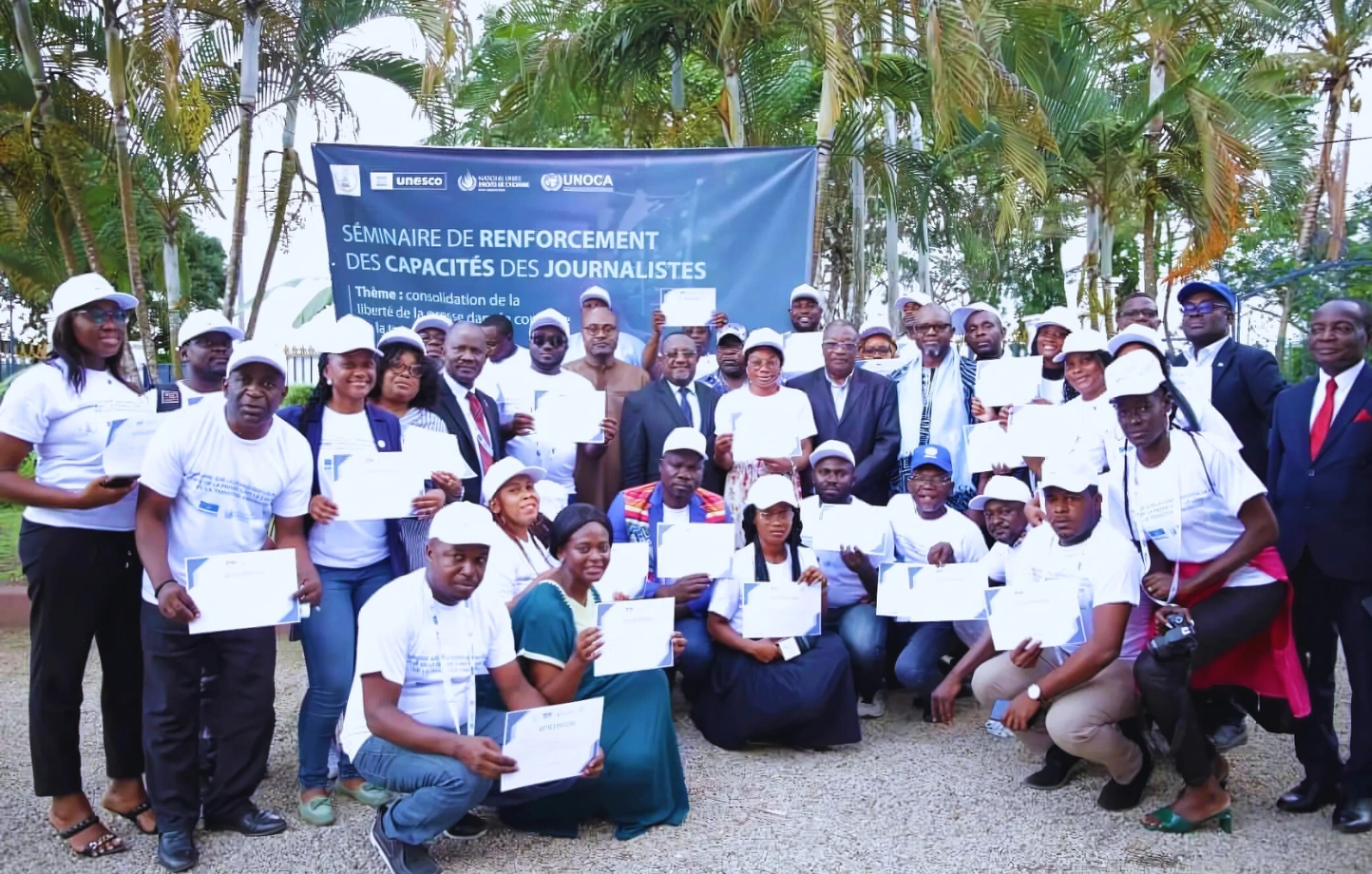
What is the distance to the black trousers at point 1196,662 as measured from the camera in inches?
186

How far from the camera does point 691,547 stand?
6012 millimetres

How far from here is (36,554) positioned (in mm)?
4508

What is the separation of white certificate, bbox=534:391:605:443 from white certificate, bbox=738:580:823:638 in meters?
1.27

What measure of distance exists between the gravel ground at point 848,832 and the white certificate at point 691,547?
3.08 feet

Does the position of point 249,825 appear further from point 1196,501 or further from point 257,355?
point 1196,501

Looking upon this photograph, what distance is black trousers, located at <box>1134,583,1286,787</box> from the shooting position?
15.5ft

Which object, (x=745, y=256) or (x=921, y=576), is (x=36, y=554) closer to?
(x=921, y=576)

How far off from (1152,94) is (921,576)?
10.5 meters

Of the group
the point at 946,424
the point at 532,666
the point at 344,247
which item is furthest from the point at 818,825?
the point at 344,247

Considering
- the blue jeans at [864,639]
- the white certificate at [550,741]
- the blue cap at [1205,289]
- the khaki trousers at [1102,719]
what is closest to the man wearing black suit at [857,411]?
the blue jeans at [864,639]

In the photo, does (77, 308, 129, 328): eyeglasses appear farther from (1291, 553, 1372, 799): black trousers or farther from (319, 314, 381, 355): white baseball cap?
(1291, 553, 1372, 799): black trousers

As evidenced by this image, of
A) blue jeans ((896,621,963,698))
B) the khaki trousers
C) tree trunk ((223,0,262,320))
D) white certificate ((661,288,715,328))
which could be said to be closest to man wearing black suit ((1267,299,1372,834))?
the khaki trousers

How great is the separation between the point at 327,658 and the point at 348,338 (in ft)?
4.46

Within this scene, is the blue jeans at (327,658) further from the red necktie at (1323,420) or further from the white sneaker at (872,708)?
the red necktie at (1323,420)
